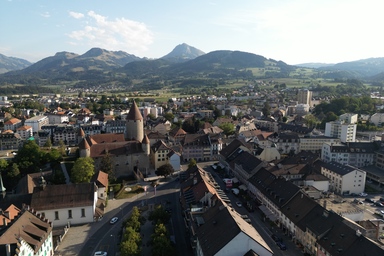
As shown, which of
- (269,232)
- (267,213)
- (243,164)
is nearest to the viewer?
(269,232)

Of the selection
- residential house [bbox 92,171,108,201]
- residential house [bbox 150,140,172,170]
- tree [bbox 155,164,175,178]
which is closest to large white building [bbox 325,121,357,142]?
residential house [bbox 150,140,172,170]

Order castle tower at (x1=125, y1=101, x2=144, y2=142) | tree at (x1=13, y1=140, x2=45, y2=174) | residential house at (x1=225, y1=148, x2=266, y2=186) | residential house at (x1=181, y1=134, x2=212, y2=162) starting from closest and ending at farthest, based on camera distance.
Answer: residential house at (x1=225, y1=148, x2=266, y2=186) → tree at (x1=13, y1=140, x2=45, y2=174) → castle tower at (x1=125, y1=101, x2=144, y2=142) → residential house at (x1=181, y1=134, x2=212, y2=162)

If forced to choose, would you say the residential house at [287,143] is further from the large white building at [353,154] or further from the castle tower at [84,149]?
the castle tower at [84,149]

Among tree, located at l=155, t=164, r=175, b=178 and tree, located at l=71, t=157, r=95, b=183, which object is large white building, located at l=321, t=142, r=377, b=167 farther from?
tree, located at l=71, t=157, r=95, b=183

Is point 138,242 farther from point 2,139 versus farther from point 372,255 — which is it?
point 2,139

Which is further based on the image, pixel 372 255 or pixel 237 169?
pixel 237 169

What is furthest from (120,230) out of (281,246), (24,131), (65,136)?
(24,131)

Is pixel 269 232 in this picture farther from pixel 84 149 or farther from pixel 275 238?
pixel 84 149

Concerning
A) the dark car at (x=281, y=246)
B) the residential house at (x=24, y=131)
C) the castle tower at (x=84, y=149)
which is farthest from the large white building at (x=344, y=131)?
the residential house at (x=24, y=131)

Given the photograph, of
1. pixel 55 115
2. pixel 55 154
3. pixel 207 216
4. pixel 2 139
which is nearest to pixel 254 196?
pixel 207 216
